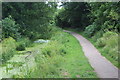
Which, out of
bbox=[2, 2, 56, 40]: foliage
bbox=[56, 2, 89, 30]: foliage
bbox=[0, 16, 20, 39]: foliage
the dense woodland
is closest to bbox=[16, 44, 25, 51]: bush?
the dense woodland

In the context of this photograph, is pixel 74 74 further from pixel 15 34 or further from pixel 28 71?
pixel 15 34

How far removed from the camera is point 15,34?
12.8 metres

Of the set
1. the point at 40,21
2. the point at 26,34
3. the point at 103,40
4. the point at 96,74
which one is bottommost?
the point at 96,74

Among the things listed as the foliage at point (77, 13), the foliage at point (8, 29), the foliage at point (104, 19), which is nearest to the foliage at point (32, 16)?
the foliage at point (8, 29)

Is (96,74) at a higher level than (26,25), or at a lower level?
lower

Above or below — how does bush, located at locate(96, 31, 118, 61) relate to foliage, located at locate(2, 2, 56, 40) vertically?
below

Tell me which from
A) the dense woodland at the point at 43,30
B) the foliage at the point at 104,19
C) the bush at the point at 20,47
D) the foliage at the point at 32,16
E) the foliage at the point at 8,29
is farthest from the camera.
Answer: the foliage at the point at 32,16

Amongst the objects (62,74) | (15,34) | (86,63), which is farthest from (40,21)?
(62,74)

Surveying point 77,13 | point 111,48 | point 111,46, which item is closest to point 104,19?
point 111,46

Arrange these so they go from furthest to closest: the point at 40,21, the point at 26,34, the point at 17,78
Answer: the point at 40,21 < the point at 26,34 < the point at 17,78

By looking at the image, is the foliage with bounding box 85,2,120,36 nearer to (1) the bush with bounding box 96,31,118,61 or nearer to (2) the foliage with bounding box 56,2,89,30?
(1) the bush with bounding box 96,31,118,61

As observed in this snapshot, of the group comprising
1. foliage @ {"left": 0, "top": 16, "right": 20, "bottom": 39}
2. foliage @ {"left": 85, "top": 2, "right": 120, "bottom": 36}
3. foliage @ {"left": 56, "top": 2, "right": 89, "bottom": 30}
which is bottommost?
foliage @ {"left": 0, "top": 16, "right": 20, "bottom": 39}

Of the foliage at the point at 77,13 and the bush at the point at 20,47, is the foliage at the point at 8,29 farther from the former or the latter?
the foliage at the point at 77,13

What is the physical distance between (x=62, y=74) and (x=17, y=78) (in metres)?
1.75
